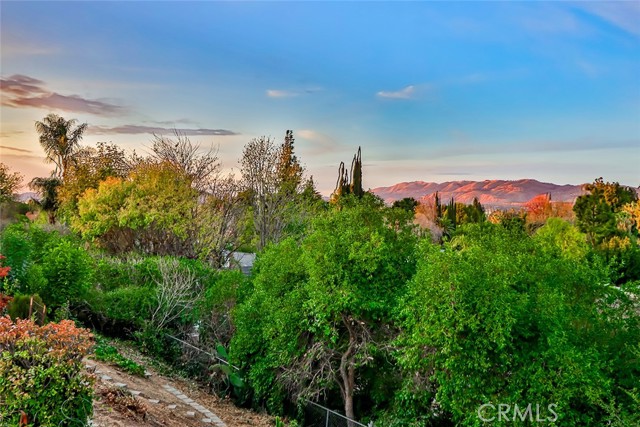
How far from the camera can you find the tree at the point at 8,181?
46.6 m

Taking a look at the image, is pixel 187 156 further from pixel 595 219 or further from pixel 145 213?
Result: pixel 595 219

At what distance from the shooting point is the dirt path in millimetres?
8539

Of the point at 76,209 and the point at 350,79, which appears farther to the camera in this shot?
the point at 76,209

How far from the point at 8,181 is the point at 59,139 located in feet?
17.1

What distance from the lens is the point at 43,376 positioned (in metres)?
6.36

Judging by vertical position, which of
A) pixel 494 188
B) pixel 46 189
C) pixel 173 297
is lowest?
pixel 173 297

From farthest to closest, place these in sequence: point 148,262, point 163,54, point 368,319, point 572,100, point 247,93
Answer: point 247,93 < point 572,100 < point 163,54 < point 148,262 < point 368,319

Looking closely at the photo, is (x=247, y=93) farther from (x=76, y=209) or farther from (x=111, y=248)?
(x=76, y=209)

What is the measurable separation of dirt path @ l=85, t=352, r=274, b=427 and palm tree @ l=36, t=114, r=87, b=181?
39476 millimetres

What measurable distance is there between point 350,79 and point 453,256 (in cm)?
1613

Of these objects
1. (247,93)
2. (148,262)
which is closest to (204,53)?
(247,93)

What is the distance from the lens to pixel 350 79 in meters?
23.7

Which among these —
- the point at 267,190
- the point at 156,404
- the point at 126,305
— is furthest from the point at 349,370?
the point at 267,190

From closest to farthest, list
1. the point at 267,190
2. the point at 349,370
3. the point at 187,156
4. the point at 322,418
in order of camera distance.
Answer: the point at 349,370 → the point at 322,418 → the point at 267,190 → the point at 187,156
